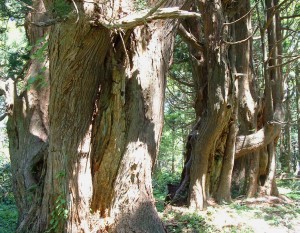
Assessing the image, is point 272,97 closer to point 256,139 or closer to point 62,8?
point 256,139

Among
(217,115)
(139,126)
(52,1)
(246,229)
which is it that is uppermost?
(52,1)

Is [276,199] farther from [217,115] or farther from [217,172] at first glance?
[217,115]

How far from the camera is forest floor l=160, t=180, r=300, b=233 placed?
7.14 meters

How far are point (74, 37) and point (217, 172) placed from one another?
18.2 ft

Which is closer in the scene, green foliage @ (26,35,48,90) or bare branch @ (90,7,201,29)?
bare branch @ (90,7,201,29)

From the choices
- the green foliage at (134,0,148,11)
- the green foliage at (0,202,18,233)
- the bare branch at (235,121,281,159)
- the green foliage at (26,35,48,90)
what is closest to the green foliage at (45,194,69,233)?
the green foliage at (26,35,48,90)

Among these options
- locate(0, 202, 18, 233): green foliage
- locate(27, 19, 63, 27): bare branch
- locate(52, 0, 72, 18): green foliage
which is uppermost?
locate(52, 0, 72, 18): green foliage

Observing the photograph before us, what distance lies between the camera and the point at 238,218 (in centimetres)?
775

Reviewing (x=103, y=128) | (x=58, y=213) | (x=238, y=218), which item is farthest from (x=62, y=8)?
(x=238, y=218)

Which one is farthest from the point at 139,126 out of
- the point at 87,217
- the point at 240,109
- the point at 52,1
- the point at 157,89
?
the point at 240,109

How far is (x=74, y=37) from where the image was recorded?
4.70 m

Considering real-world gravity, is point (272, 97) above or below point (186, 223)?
above

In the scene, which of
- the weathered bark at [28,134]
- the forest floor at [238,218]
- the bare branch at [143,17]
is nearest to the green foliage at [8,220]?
the weathered bark at [28,134]

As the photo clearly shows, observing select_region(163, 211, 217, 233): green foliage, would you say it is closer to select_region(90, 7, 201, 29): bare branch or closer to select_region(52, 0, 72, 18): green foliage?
select_region(90, 7, 201, 29): bare branch
